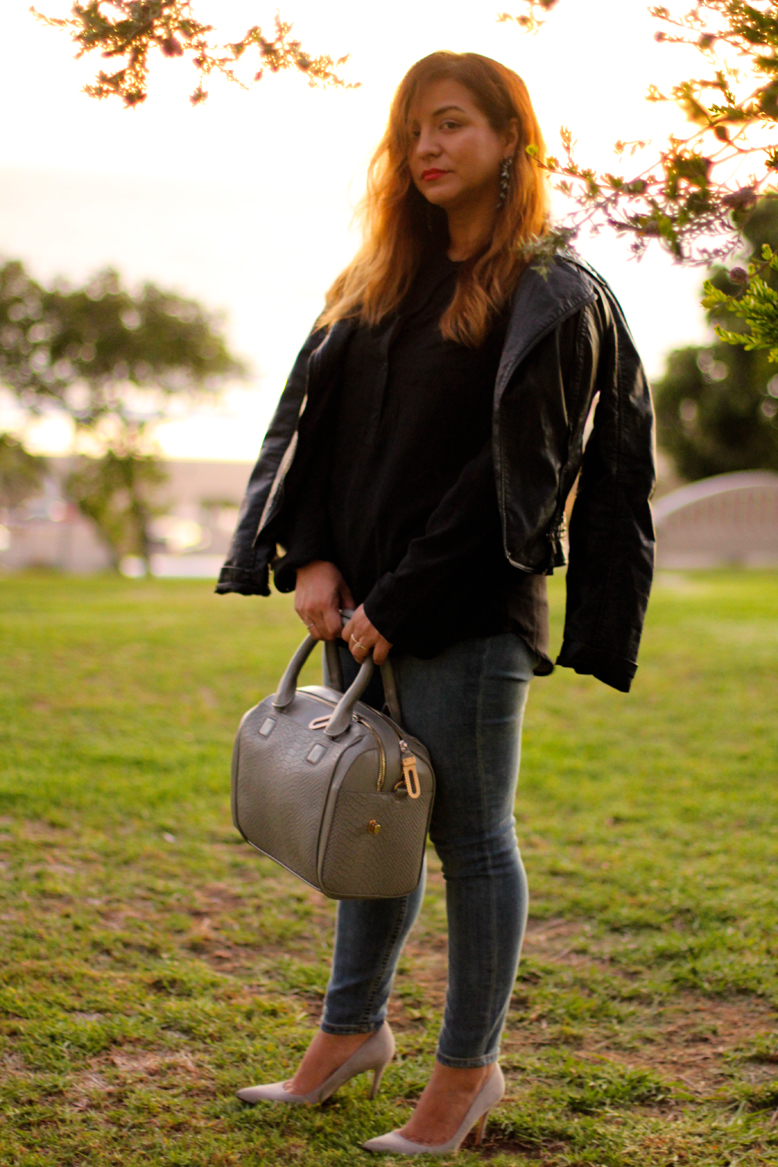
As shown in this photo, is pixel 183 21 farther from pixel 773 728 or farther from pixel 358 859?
pixel 773 728

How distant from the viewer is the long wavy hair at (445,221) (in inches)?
79.1

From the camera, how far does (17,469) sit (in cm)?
1923

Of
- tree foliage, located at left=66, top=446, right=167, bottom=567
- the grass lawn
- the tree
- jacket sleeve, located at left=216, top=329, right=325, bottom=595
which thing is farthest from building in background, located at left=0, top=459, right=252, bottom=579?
the tree

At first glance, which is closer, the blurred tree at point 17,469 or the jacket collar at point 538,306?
the jacket collar at point 538,306

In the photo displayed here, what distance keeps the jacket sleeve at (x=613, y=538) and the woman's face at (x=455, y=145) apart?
1.11ft

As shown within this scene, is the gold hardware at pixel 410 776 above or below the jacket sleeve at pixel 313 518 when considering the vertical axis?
below

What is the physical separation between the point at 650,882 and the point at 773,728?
222 centimetres

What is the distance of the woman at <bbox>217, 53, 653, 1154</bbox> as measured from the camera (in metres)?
1.95

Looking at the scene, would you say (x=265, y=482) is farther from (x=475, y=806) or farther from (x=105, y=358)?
(x=105, y=358)

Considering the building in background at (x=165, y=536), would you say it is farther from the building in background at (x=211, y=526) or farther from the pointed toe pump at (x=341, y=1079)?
the pointed toe pump at (x=341, y=1079)

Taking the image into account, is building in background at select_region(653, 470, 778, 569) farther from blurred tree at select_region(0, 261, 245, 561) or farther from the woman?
the woman

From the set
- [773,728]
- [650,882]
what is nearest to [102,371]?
[773,728]

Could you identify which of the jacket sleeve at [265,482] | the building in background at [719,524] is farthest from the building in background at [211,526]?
the jacket sleeve at [265,482]

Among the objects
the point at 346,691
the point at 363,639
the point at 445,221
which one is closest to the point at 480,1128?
the point at 346,691
